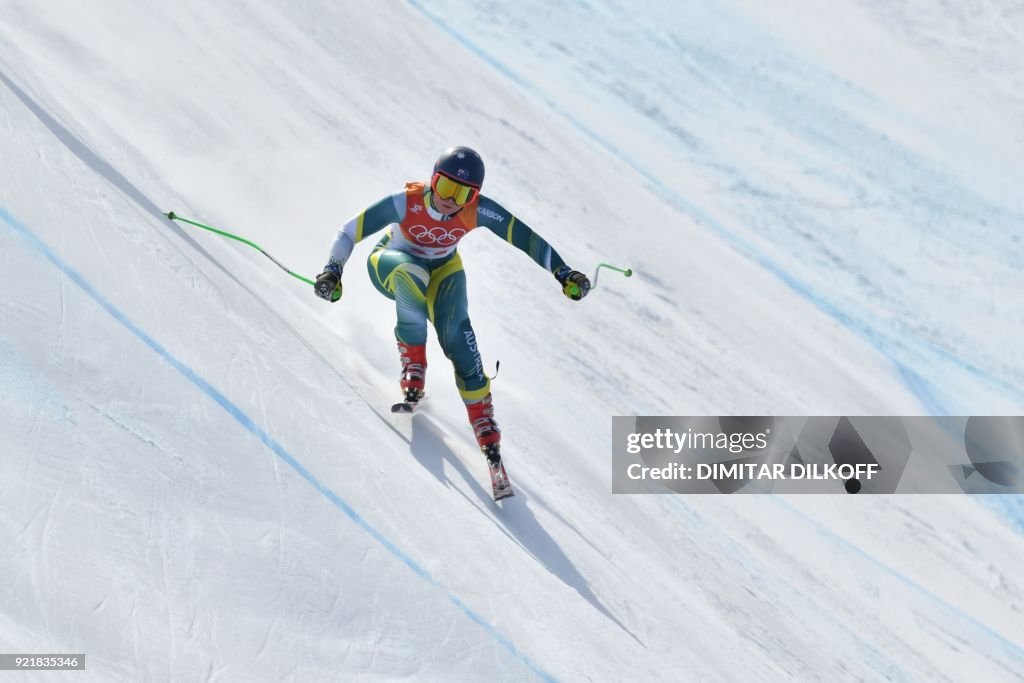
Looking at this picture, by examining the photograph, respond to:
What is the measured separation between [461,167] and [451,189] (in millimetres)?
131

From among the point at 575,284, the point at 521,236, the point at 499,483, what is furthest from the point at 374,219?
the point at 499,483

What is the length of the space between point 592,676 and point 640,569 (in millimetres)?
1509

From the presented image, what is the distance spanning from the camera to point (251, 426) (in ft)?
14.4

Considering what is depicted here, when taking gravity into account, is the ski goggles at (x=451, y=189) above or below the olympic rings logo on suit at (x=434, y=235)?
above

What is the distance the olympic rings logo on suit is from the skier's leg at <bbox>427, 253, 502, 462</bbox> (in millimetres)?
130

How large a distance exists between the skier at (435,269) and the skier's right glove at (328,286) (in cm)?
1

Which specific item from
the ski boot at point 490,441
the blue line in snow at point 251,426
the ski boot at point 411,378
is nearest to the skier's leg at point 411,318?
the ski boot at point 411,378

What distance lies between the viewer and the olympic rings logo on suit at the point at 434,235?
571cm

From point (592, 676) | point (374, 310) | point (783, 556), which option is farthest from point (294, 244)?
point (592, 676)

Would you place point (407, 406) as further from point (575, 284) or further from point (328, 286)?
point (575, 284)

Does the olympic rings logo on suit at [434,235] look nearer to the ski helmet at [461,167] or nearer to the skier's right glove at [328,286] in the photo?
the ski helmet at [461,167]

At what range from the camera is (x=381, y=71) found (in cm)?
1070

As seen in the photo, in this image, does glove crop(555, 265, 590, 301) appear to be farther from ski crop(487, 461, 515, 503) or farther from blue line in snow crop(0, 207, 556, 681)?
blue line in snow crop(0, 207, 556, 681)

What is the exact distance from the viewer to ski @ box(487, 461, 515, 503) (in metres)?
5.23
